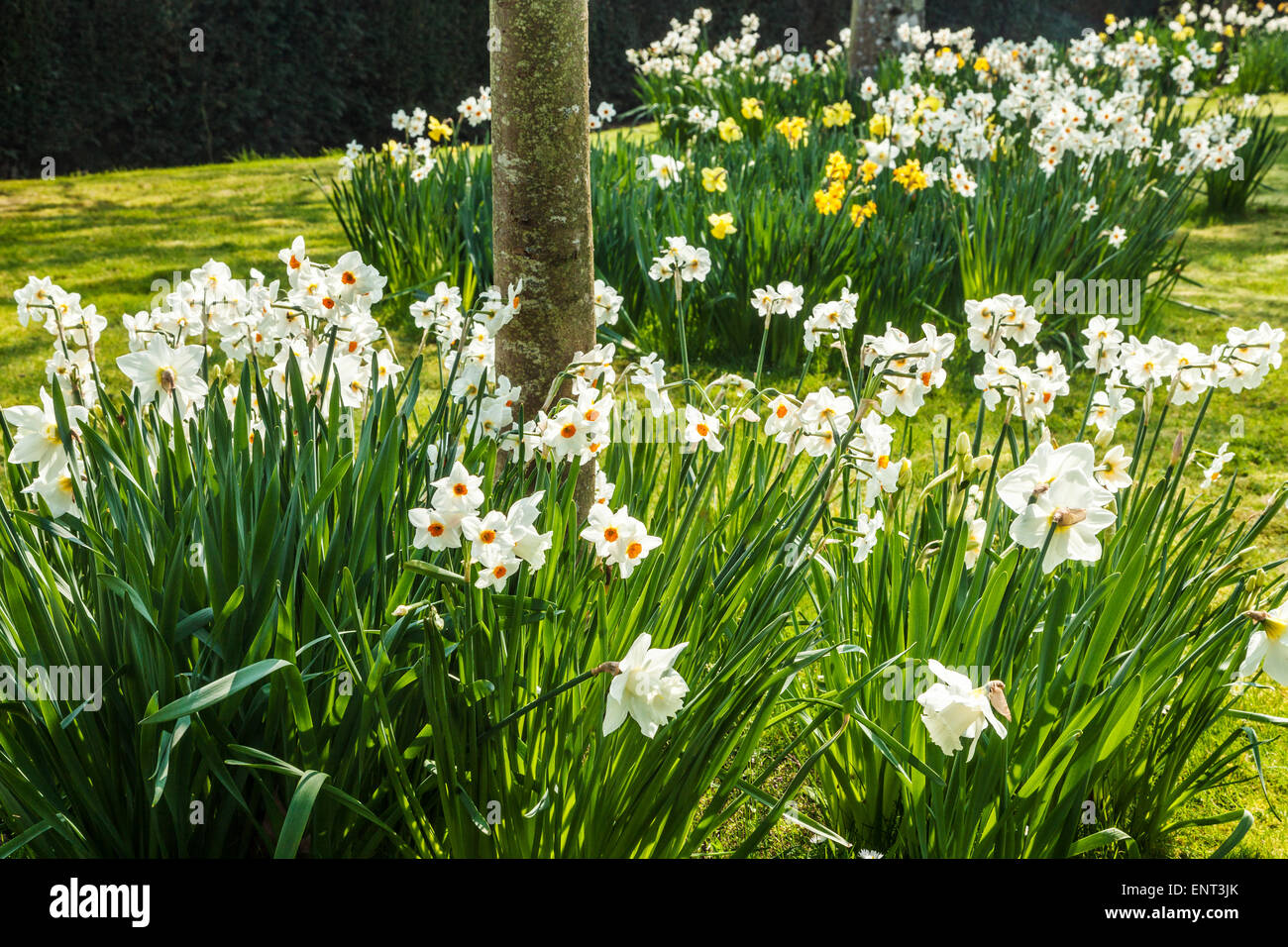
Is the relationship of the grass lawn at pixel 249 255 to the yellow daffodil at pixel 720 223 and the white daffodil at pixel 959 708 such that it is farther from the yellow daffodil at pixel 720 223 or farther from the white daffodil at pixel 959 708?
the white daffodil at pixel 959 708

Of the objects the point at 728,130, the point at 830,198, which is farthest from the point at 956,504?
the point at 728,130

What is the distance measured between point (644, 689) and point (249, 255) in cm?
578

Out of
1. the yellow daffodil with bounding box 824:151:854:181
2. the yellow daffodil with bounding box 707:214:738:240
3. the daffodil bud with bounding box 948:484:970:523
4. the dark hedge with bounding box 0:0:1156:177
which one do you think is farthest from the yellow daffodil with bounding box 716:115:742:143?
the dark hedge with bounding box 0:0:1156:177

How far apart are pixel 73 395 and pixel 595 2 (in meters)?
11.7

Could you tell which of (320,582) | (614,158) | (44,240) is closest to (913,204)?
(614,158)

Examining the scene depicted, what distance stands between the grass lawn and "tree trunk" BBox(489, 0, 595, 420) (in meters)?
1.88

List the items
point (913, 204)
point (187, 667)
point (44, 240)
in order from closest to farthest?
point (187, 667), point (913, 204), point (44, 240)

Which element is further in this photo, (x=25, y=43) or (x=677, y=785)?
(x=25, y=43)

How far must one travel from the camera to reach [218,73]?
9695 millimetres

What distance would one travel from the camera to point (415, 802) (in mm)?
1629

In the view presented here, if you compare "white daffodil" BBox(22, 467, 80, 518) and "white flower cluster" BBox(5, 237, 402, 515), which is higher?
"white flower cluster" BBox(5, 237, 402, 515)

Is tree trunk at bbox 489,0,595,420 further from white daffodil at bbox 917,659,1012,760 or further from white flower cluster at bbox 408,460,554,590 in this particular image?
white daffodil at bbox 917,659,1012,760

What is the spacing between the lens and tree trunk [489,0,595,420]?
2.56 metres

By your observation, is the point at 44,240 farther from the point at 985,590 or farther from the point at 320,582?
the point at 985,590
